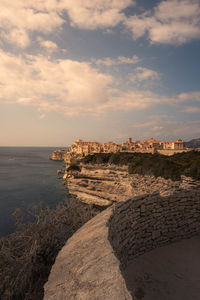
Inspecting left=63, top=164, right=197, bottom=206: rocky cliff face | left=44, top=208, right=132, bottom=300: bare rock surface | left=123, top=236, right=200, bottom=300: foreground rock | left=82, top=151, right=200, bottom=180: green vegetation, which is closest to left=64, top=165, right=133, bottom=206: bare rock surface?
left=63, top=164, right=197, bottom=206: rocky cliff face

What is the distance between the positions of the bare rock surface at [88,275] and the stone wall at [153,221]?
156cm

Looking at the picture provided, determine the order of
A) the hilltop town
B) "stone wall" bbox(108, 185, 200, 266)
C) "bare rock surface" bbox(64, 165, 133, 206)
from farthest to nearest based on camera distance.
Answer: the hilltop town < "bare rock surface" bbox(64, 165, 133, 206) < "stone wall" bbox(108, 185, 200, 266)

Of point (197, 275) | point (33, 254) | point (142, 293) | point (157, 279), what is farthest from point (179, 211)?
point (33, 254)

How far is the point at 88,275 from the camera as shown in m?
2.02

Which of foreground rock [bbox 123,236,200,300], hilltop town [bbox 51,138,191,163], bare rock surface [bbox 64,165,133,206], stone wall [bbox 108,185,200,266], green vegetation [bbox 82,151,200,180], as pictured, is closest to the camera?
foreground rock [bbox 123,236,200,300]

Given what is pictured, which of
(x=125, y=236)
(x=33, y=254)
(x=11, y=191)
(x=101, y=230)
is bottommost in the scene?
(x=11, y=191)

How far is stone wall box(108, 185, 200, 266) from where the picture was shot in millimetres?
4848

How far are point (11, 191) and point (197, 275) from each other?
34062mm

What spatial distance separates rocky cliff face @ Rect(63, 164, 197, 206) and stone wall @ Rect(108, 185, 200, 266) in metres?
8.42

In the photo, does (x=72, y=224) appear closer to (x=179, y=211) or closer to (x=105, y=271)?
(x=105, y=271)

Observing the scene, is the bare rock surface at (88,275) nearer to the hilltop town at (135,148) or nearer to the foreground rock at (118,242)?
the foreground rock at (118,242)

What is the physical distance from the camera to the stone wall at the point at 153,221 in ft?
15.9

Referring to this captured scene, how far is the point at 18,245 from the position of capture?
4246mm

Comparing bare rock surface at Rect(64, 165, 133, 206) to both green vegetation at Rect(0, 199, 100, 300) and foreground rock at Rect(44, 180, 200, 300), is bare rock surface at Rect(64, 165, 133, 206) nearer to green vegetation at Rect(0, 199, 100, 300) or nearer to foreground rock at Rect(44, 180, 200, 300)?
foreground rock at Rect(44, 180, 200, 300)
